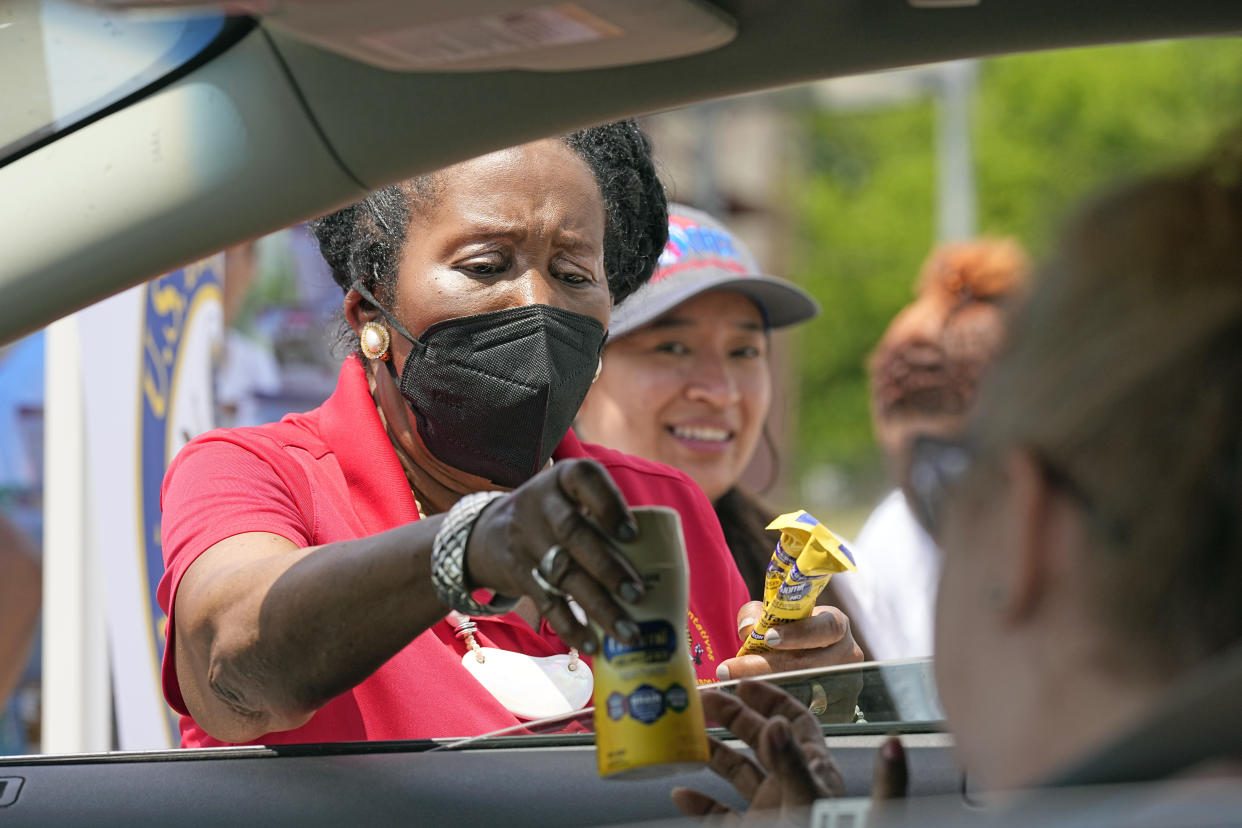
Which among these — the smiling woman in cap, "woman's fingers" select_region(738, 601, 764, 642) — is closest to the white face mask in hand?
"woman's fingers" select_region(738, 601, 764, 642)

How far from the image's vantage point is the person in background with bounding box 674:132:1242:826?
1.06 m

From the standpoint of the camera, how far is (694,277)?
3.86 m

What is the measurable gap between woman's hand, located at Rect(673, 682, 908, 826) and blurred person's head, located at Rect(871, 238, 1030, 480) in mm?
2828

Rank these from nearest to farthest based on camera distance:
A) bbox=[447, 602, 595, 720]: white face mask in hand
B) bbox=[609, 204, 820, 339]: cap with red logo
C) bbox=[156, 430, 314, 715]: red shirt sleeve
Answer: bbox=[156, 430, 314, 715]: red shirt sleeve, bbox=[447, 602, 595, 720]: white face mask in hand, bbox=[609, 204, 820, 339]: cap with red logo

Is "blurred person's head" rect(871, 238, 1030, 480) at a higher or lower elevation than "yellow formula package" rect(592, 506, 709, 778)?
higher

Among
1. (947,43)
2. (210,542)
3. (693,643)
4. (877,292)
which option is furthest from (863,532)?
(877,292)

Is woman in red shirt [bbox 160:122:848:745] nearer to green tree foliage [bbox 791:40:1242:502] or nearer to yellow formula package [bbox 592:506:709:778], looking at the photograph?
yellow formula package [bbox 592:506:709:778]

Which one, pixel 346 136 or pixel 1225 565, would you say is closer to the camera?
pixel 1225 565

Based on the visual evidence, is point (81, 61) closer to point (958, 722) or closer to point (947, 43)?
point (947, 43)

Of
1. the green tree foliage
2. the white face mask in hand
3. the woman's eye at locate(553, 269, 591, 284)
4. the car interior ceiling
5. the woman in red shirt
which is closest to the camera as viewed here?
the car interior ceiling

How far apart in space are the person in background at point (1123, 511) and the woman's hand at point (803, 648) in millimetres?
1039

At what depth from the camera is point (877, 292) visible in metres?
35.1

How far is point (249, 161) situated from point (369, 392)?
115 cm

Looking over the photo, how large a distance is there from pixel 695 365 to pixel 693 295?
0.83ft
